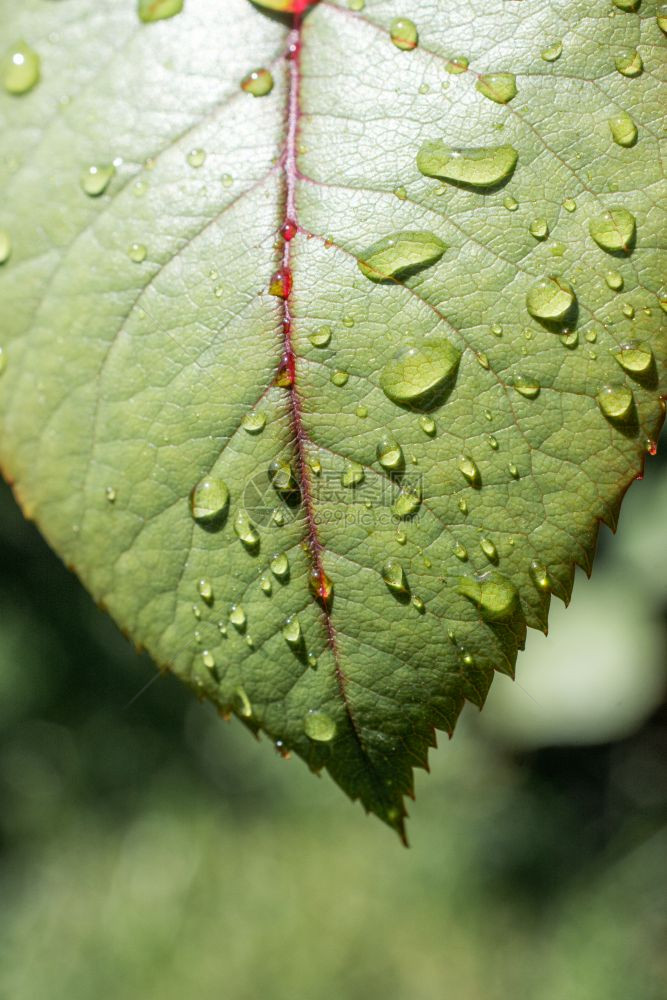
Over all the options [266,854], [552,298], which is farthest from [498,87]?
[266,854]

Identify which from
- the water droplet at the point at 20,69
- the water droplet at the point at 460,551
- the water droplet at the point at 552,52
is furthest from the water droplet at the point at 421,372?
the water droplet at the point at 20,69

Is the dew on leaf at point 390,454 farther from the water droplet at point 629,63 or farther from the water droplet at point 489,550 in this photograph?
the water droplet at point 629,63

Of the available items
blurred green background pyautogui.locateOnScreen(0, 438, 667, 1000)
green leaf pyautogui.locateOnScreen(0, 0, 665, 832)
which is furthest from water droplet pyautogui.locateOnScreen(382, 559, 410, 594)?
blurred green background pyautogui.locateOnScreen(0, 438, 667, 1000)

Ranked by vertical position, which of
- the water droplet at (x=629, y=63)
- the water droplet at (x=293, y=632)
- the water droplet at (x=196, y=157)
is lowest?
the water droplet at (x=293, y=632)

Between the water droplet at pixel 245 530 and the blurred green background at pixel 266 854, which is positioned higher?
the water droplet at pixel 245 530

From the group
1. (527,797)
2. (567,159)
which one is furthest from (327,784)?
(567,159)

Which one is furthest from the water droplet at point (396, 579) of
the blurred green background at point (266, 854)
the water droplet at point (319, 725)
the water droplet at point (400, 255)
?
the blurred green background at point (266, 854)

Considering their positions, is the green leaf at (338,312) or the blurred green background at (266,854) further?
the blurred green background at (266,854)

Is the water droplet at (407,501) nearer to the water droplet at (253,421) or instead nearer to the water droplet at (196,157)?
the water droplet at (253,421)
